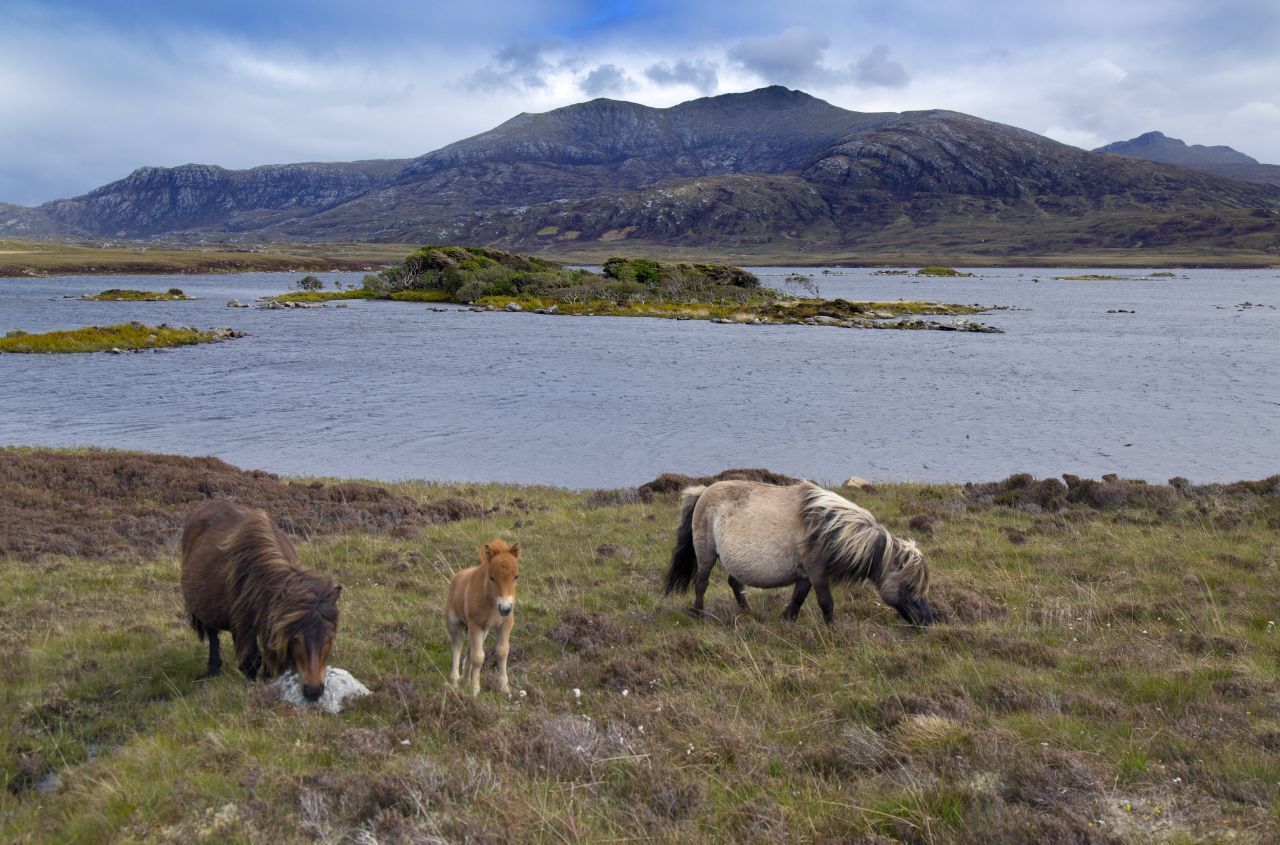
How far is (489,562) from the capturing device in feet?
25.9

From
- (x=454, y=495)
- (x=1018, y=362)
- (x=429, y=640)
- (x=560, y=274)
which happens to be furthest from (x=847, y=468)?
(x=560, y=274)

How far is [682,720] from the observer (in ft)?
24.5

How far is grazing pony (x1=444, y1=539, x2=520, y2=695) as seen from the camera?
25.4 feet

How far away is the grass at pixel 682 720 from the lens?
18.4 feet

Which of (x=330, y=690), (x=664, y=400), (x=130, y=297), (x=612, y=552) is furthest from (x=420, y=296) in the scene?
(x=330, y=690)

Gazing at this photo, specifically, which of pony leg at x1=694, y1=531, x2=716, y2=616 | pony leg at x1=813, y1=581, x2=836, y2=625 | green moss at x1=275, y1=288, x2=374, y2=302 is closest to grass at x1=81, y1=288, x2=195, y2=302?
green moss at x1=275, y1=288, x2=374, y2=302

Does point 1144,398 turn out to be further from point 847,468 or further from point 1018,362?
point 847,468

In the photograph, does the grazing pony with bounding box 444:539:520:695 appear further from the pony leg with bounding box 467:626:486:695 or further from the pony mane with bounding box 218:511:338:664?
the pony mane with bounding box 218:511:338:664

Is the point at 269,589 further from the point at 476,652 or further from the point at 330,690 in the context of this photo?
→ the point at 476,652

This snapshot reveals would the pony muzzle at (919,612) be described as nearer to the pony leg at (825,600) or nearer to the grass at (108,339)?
the pony leg at (825,600)

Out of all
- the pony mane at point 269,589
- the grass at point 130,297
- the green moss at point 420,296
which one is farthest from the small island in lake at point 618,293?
the pony mane at point 269,589

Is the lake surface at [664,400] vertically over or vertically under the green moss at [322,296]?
under

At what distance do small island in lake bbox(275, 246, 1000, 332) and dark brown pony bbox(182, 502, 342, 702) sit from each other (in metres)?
87.1

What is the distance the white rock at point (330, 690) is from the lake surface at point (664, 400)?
19.7 metres
